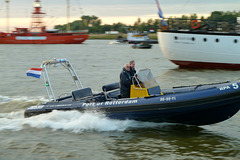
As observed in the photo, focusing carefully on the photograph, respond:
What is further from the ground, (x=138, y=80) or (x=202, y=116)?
(x=138, y=80)

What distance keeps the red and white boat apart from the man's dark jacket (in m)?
14.6

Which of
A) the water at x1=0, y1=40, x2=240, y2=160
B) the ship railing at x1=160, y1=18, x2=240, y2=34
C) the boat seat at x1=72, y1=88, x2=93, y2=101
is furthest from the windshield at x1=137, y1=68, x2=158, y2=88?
the ship railing at x1=160, y1=18, x2=240, y2=34

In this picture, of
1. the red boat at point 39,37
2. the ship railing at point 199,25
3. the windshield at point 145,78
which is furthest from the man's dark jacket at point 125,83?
the red boat at point 39,37

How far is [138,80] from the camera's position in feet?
30.7

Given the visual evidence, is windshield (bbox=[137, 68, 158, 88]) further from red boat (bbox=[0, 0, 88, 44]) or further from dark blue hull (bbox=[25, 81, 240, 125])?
red boat (bbox=[0, 0, 88, 44])

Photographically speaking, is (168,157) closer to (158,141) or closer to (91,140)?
(158,141)

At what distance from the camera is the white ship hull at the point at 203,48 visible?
22828 mm

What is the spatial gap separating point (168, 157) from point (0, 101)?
8.41m

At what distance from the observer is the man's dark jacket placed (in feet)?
30.8

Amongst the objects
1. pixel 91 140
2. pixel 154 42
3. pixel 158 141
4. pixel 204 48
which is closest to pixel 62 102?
pixel 91 140

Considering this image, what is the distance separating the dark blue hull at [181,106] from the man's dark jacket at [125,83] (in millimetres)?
360

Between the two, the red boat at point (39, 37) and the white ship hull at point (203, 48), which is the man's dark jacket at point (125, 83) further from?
the red boat at point (39, 37)

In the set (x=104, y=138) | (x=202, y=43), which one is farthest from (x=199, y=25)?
(x=104, y=138)

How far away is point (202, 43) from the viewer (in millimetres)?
23391
